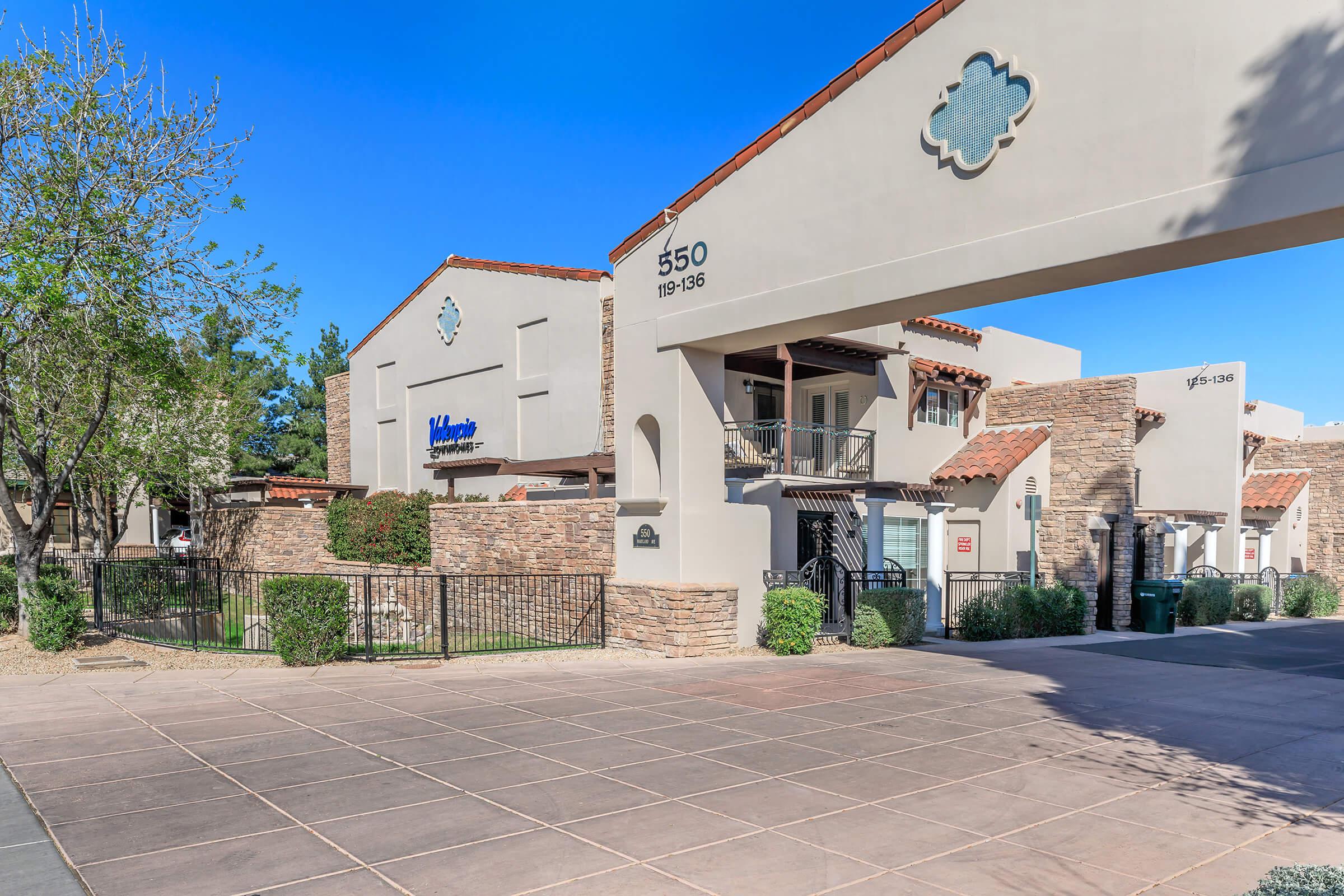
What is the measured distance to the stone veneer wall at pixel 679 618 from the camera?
12.6 m

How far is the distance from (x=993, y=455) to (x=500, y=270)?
44.9 feet

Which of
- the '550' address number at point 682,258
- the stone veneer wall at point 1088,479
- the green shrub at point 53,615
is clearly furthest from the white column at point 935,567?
the green shrub at point 53,615

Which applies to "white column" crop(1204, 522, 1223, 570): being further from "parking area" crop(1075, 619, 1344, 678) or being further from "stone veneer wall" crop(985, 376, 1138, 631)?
"stone veneer wall" crop(985, 376, 1138, 631)

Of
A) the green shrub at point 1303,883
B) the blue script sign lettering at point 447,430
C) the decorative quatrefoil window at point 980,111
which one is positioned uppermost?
the decorative quatrefoil window at point 980,111

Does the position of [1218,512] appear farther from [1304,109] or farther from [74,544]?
[74,544]

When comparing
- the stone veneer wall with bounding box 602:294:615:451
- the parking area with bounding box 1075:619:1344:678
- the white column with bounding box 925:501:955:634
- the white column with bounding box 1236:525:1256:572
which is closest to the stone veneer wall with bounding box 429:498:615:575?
the stone veneer wall with bounding box 602:294:615:451

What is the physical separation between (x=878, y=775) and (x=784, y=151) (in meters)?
8.35

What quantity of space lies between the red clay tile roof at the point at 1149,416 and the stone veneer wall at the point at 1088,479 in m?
5.31

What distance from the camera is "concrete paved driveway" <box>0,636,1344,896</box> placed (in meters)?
4.68

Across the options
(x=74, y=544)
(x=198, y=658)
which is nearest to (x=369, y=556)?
(x=74, y=544)

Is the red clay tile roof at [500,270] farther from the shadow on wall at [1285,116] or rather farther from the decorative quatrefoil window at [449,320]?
the shadow on wall at [1285,116]

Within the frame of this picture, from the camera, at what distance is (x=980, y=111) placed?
946 centimetres

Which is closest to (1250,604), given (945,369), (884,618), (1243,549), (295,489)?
(1243,549)

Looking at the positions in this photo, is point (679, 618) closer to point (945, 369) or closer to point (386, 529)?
point (945, 369)
